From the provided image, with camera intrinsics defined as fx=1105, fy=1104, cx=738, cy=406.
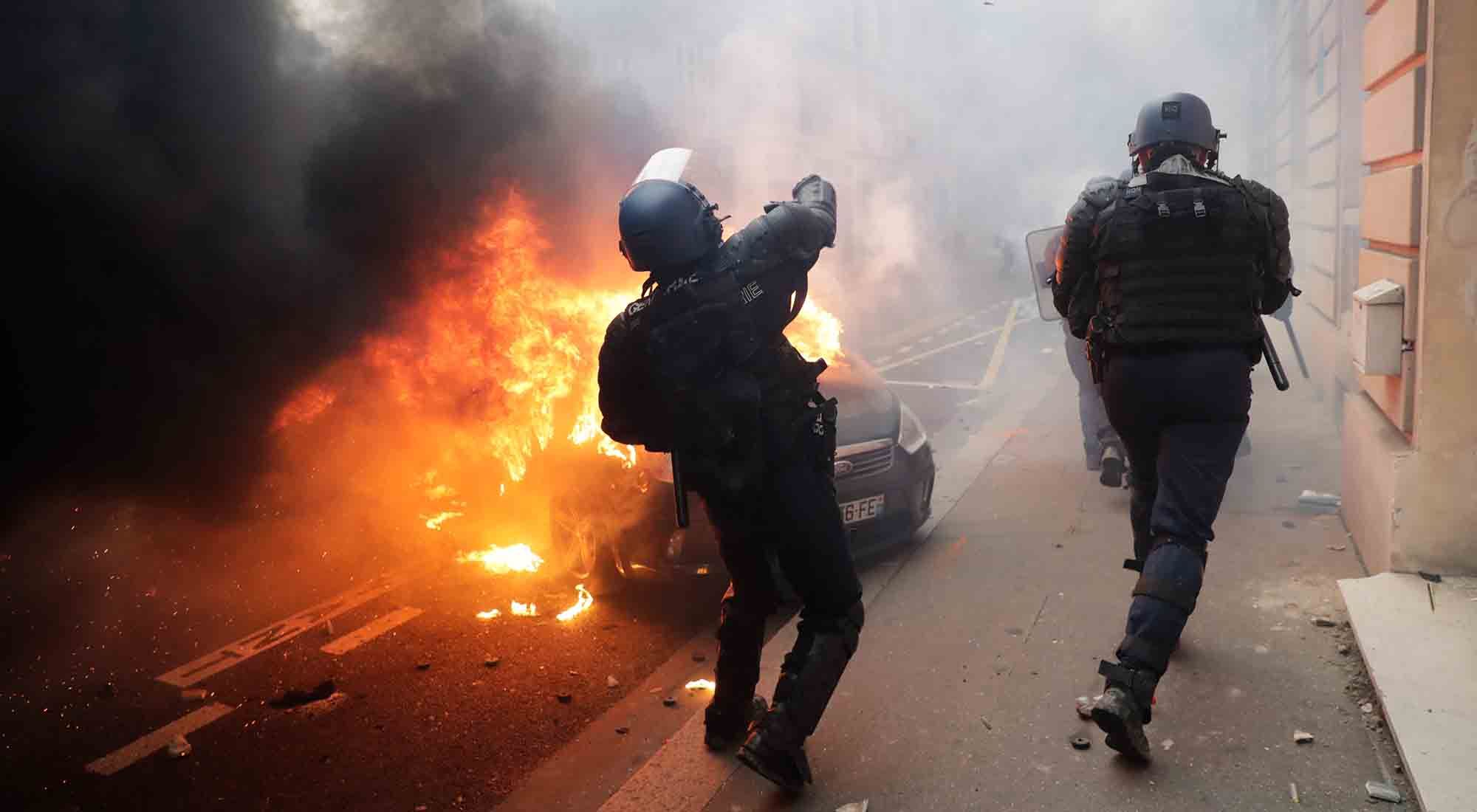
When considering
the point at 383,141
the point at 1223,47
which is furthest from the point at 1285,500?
the point at 1223,47

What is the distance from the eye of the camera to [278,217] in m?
7.43

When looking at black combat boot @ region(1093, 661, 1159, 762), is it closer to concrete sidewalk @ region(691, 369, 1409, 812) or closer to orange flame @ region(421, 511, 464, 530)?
concrete sidewalk @ region(691, 369, 1409, 812)

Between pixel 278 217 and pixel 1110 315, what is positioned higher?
pixel 278 217

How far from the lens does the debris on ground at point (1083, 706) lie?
11.9 ft

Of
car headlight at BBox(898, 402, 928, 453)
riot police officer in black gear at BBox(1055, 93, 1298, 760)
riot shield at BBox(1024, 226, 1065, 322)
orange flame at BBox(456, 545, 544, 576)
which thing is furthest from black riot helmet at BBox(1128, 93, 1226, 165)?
orange flame at BBox(456, 545, 544, 576)

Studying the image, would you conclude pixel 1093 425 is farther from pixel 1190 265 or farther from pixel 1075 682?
pixel 1190 265

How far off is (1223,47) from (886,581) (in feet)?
76.3

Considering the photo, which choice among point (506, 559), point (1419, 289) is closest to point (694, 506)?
point (506, 559)

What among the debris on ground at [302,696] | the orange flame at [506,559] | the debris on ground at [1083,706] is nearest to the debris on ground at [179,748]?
the debris on ground at [302,696]

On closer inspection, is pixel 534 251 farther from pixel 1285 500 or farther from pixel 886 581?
pixel 1285 500

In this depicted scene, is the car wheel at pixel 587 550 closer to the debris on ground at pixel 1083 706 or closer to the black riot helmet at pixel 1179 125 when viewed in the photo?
the debris on ground at pixel 1083 706

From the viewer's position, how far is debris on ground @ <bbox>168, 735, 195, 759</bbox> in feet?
13.7

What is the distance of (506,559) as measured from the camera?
20.4ft

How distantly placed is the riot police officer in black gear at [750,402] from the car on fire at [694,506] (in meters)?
1.59
